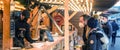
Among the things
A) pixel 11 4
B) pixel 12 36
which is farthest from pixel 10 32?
pixel 11 4

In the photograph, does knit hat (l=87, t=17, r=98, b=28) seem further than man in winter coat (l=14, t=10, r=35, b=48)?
Yes

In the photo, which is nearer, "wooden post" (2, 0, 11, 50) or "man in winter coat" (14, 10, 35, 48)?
"wooden post" (2, 0, 11, 50)

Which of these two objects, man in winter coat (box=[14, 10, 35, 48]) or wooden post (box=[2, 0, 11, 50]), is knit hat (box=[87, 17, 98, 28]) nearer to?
man in winter coat (box=[14, 10, 35, 48])

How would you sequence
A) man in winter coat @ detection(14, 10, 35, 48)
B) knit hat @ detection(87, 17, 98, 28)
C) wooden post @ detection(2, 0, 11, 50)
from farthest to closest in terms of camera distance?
knit hat @ detection(87, 17, 98, 28), man in winter coat @ detection(14, 10, 35, 48), wooden post @ detection(2, 0, 11, 50)

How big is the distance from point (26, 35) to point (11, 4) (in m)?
0.73

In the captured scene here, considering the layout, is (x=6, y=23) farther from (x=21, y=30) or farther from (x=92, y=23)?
(x=92, y=23)

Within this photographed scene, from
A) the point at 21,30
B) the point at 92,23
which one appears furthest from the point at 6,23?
the point at 92,23

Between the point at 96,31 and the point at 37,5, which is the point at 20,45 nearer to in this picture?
the point at 37,5

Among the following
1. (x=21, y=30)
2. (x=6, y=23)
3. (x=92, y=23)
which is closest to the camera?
(x=6, y=23)

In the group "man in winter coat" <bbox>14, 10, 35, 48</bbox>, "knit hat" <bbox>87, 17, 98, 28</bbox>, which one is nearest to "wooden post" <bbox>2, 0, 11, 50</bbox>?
"man in winter coat" <bbox>14, 10, 35, 48</bbox>

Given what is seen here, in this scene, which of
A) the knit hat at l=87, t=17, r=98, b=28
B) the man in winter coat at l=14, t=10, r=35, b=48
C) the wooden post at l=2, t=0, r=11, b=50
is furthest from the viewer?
the knit hat at l=87, t=17, r=98, b=28

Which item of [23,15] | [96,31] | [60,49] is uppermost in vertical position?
[23,15]

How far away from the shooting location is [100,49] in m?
4.57

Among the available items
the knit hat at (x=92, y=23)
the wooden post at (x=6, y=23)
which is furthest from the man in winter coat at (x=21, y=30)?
the knit hat at (x=92, y=23)
